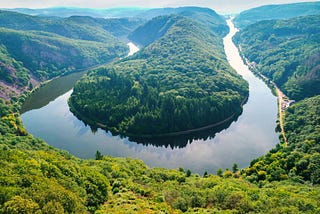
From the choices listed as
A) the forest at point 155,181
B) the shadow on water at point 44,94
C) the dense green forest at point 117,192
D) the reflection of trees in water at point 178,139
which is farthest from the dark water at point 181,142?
the dense green forest at point 117,192

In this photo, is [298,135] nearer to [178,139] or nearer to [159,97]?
[178,139]

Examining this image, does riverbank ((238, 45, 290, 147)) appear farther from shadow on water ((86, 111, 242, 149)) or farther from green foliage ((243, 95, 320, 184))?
shadow on water ((86, 111, 242, 149))

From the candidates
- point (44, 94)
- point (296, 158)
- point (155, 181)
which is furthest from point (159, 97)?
point (44, 94)

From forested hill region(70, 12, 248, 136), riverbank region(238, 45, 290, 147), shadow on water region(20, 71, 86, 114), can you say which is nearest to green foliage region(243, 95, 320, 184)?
riverbank region(238, 45, 290, 147)

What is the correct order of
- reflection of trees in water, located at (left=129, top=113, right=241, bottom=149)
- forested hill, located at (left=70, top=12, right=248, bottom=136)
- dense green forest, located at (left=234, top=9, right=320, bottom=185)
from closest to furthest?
dense green forest, located at (left=234, top=9, right=320, bottom=185), reflection of trees in water, located at (left=129, top=113, right=241, bottom=149), forested hill, located at (left=70, top=12, right=248, bottom=136)

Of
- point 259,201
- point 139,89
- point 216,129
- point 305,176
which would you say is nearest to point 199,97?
point 216,129

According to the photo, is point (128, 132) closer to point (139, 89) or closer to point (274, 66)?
point (139, 89)

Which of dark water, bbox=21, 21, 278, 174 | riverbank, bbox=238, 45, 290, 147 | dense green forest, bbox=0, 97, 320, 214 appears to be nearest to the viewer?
dense green forest, bbox=0, 97, 320, 214

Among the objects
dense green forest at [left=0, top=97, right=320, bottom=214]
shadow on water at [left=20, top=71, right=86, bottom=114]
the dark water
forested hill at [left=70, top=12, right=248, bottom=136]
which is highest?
dense green forest at [left=0, top=97, right=320, bottom=214]
